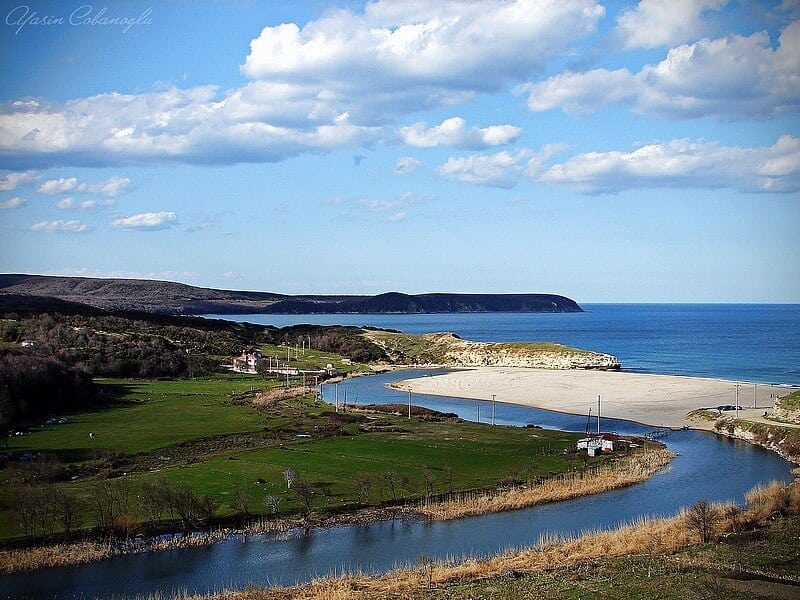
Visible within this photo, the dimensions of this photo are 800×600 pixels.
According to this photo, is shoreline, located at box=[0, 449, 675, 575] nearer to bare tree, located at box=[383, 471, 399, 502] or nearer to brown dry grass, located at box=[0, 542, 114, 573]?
brown dry grass, located at box=[0, 542, 114, 573]

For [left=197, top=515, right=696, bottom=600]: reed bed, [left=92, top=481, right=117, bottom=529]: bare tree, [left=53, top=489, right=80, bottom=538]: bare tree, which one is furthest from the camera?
[left=92, top=481, right=117, bottom=529]: bare tree

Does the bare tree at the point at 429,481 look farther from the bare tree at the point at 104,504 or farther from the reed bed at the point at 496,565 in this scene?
the bare tree at the point at 104,504

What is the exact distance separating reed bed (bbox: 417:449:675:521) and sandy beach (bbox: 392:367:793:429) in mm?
18295

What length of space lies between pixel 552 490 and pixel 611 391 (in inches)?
1696

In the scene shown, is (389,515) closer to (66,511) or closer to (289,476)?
(289,476)

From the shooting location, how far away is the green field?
33.0 metres

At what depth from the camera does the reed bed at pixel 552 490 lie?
3247cm

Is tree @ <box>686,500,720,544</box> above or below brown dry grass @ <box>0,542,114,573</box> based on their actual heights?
above

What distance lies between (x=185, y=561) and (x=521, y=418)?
40680 mm

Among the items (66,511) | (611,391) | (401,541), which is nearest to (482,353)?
(611,391)

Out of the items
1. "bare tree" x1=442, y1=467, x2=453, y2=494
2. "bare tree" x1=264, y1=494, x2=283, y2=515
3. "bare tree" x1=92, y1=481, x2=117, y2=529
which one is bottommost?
"bare tree" x1=442, y1=467, x2=453, y2=494

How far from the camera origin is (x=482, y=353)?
11869cm

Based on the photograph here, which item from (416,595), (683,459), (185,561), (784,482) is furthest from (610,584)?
(683,459)

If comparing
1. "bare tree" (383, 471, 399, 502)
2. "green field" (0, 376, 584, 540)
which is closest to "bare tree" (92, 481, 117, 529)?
"green field" (0, 376, 584, 540)
